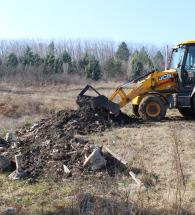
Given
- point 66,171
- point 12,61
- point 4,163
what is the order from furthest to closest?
point 12,61, point 4,163, point 66,171

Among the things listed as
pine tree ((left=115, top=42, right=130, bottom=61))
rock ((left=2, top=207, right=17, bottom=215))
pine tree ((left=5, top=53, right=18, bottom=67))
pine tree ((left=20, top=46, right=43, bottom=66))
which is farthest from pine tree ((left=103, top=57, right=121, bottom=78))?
rock ((left=2, top=207, right=17, bottom=215))

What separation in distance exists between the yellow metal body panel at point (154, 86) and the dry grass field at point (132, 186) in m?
1.27

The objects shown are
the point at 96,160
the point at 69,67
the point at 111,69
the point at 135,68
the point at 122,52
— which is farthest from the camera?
the point at 122,52

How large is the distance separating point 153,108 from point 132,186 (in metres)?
6.14

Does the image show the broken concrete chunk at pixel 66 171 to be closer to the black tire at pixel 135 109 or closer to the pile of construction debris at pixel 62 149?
the pile of construction debris at pixel 62 149

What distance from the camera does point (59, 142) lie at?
9.40 m

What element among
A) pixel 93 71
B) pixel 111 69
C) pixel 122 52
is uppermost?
pixel 122 52

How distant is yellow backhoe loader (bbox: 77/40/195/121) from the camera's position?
1240 centimetres

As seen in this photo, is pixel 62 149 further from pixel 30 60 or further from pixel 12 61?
pixel 12 61

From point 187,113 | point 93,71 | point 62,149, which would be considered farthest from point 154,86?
point 93,71

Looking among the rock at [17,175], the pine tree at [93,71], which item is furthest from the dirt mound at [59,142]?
the pine tree at [93,71]

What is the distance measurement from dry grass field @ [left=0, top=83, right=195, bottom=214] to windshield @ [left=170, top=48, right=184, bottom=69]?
216 centimetres

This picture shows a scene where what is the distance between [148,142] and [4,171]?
3523mm

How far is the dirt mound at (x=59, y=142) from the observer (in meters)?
8.09
